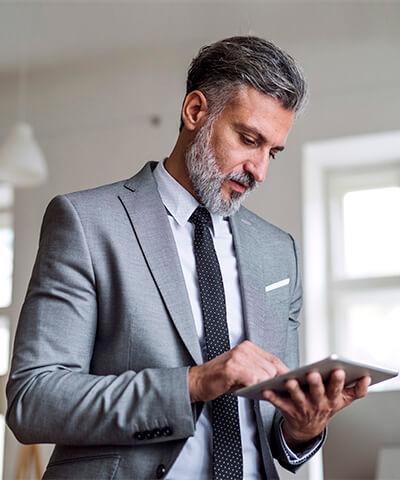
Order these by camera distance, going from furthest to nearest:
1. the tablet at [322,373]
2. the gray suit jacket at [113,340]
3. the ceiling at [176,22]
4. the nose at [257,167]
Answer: the ceiling at [176,22] → the nose at [257,167] → the gray suit jacket at [113,340] → the tablet at [322,373]

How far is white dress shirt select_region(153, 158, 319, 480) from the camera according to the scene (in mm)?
1551

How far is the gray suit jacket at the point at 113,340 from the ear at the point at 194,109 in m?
0.18

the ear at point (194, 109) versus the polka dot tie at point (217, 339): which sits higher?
the ear at point (194, 109)

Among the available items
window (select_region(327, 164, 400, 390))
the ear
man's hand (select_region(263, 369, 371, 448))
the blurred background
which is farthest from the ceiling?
man's hand (select_region(263, 369, 371, 448))

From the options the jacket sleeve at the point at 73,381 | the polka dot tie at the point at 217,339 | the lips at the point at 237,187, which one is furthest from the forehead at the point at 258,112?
the jacket sleeve at the point at 73,381

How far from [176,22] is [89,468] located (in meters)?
3.39

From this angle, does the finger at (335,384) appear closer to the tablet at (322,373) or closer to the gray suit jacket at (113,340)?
the tablet at (322,373)

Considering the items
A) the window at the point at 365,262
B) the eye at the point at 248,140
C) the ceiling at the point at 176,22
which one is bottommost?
the window at the point at 365,262

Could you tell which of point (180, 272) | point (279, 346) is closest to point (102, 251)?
point (180, 272)

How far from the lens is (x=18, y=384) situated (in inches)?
59.3

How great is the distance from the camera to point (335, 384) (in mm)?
1406

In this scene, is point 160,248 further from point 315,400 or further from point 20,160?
point 20,160

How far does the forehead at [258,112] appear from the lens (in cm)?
179

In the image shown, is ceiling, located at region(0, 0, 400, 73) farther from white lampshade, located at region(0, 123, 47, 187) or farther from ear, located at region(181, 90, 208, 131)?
ear, located at region(181, 90, 208, 131)
